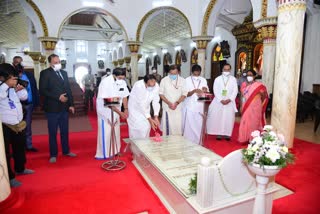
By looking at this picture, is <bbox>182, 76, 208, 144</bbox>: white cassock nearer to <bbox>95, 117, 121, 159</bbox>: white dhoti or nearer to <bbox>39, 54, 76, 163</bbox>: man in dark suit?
<bbox>95, 117, 121, 159</bbox>: white dhoti

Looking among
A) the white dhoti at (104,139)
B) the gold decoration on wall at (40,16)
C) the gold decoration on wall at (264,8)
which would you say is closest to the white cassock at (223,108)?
the gold decoration on wall at (264,8)

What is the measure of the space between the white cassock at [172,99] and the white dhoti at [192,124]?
11.3 inches

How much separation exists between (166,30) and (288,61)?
38.5 ft

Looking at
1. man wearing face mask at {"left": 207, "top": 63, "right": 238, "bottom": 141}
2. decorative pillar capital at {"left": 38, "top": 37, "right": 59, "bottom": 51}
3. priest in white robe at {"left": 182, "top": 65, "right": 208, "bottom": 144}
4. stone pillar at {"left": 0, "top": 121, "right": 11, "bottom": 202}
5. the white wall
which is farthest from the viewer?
the white wall

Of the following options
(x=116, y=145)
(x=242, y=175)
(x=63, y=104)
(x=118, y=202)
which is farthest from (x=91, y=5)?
(x=242, y=175)

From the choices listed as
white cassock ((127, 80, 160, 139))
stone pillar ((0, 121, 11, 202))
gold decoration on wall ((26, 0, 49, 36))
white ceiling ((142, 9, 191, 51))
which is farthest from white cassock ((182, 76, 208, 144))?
gold decoration on wall ((26, 0, 49, 36))

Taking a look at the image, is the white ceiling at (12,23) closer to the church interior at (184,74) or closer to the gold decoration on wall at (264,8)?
the church interior at (184,74)

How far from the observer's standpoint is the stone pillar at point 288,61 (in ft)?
13.6

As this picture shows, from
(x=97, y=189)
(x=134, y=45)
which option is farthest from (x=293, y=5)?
(x=134, y=45)

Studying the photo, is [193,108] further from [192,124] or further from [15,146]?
[15,146]

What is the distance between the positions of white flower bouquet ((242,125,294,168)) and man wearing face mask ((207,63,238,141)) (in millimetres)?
3553

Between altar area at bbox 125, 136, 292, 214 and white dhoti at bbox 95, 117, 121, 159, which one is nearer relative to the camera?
altar area at bbox 125, 136, 292, 214

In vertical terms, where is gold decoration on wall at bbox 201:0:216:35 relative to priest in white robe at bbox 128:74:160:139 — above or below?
above

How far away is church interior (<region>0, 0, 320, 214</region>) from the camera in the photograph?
9.46 ft
